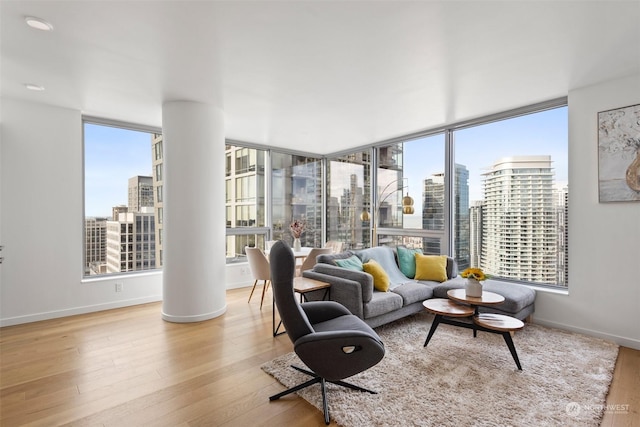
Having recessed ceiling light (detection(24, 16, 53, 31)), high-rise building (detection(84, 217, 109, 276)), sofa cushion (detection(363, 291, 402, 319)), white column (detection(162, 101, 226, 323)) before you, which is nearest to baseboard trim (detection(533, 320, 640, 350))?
sofa cushion (detection(363, 291, 402, 319))

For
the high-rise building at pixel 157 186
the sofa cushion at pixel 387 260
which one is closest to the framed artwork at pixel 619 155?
the sofa cushion at pixel 387 260

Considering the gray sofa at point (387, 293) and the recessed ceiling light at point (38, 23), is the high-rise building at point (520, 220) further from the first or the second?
the recessed ceiling light at point (38, 23)

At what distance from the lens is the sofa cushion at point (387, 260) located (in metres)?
4.27

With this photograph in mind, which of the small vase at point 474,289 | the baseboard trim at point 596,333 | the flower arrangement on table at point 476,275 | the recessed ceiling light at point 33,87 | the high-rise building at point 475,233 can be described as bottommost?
the baseboard trim at point 596,333

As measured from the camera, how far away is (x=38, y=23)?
7.40ft

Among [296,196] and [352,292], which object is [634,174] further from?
[296,196]

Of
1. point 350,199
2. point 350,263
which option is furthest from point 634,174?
point 350,199

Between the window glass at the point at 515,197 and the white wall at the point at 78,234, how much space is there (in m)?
0.31

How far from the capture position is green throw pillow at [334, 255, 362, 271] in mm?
3836

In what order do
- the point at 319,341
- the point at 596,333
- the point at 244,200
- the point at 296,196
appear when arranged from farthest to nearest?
the point at 296,196 < the point at 244,200 < the point at 596,333 < the point at 319,341

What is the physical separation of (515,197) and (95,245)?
5.97m

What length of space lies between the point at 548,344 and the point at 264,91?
4108 millimetres

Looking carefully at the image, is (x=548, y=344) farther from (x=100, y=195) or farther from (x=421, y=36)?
(x=100, y=195)

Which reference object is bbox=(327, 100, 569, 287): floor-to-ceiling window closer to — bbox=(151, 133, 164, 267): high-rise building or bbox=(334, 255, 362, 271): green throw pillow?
bbox=(334, 255, 362, 271): green throw pillow
